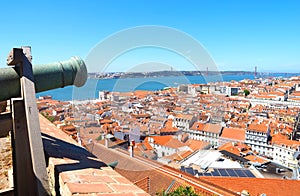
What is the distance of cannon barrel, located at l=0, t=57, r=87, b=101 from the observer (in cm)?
128

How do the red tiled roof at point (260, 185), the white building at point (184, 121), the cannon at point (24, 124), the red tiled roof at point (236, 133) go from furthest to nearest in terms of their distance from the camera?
the red tiled roof at point (236, 133), the red tiled roof at point (260, 185), the white building at point (184, 121), the cannon at point (24, 124)

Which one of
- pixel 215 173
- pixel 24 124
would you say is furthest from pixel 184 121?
pixel 215 173

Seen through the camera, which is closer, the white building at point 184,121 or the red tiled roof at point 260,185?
the white building at point 184,121

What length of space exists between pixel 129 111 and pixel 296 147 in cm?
1845

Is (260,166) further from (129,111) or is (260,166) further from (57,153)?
(57,153)

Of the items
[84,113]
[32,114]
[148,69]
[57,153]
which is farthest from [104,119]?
[32,114]

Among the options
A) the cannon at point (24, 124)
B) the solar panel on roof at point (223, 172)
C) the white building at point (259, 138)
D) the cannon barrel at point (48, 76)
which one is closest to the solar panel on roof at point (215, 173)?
the solar panel on roof at point (223, 172)

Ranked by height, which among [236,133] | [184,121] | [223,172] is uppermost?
[184,121]

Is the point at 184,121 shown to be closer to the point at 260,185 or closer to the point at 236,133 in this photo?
the point at 260,185

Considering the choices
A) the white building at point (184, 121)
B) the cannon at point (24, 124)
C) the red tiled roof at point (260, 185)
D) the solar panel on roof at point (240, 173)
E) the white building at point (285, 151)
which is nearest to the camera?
the cannon at point (24, 124)

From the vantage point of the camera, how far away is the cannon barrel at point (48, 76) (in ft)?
4.21

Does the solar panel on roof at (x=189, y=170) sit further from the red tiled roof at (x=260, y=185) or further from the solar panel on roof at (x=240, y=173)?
the solar panel on roof at (x=240, y=173)

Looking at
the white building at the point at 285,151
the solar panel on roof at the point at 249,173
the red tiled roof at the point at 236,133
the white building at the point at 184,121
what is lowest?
the white building at the point at 285,151

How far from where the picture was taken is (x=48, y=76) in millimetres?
1554
